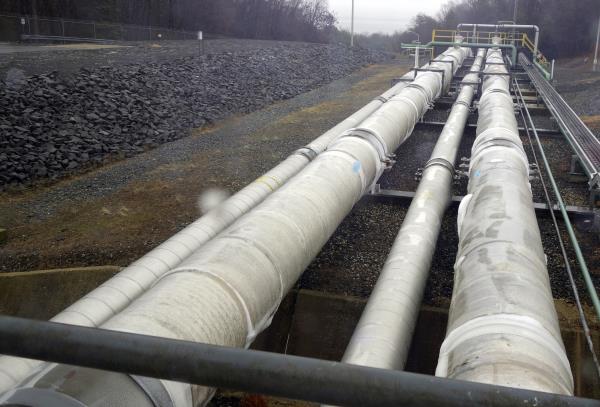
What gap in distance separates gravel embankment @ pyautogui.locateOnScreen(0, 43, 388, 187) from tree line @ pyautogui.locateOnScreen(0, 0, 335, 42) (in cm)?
2024

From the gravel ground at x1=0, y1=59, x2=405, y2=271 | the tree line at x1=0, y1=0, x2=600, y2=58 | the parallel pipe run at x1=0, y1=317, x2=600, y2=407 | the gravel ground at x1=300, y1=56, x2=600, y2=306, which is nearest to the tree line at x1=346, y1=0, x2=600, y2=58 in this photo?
the tree line at x1=0, y1=0, x2=600, y2=58

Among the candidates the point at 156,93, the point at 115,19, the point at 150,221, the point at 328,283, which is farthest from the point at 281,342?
the point at 115,19

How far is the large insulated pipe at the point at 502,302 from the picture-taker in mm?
3678

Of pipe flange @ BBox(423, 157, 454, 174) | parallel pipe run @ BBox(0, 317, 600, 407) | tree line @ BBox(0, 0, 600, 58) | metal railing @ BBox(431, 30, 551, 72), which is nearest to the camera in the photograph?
parallel pipe run @ BBox(0, 317, 600, 407)

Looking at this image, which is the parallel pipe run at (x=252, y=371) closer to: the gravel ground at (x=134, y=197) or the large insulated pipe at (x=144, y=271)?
the large insulated pipe at (x=144, y=271)

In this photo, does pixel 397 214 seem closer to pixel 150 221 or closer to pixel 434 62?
pixel 150 221

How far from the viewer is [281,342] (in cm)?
746

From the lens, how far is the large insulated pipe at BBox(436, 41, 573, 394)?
368cm

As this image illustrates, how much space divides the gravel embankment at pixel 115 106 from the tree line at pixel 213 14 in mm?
20241

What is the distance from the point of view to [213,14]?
2144 inches

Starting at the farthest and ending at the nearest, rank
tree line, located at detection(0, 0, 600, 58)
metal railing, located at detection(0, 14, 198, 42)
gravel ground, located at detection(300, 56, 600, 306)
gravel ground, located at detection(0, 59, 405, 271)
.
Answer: tree line, located at detection(0, 0, 600, 58) → metal railing, located at detection(0, 14, 198, 42) → gravel ground, located at detection(0, 59, 405, 271) → gravel ground, located at detection(300, 56, 600, 306)

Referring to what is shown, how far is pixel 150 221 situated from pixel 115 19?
124 ft

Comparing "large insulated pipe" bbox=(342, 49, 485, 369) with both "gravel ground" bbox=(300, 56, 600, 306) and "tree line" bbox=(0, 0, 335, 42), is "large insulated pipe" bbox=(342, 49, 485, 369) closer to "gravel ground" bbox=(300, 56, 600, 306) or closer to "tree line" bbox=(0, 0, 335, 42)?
"gravel ground" bbox=(300, 56, 600, 306)

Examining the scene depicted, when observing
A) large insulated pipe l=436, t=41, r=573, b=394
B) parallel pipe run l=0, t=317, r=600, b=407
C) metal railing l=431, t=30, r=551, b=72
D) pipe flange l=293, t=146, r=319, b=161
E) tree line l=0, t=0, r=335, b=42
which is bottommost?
large insulated pipe l=436, t=41, r=573, b=394
